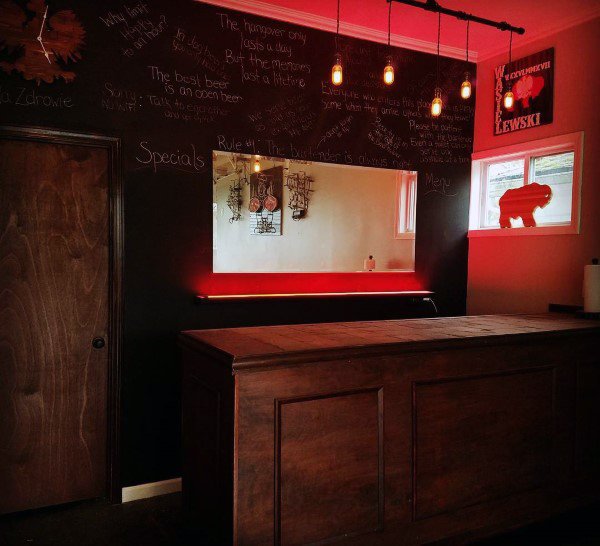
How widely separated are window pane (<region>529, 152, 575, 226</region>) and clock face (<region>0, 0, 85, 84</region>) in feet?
11.8

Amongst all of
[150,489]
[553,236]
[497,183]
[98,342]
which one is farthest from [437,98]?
[150,489]

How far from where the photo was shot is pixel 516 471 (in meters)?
2.92

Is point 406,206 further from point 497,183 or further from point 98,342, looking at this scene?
point 98,342

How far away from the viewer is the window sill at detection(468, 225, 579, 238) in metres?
4.13

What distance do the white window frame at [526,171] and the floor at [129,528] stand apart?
2.08 metres

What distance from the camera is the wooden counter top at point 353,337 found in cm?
227

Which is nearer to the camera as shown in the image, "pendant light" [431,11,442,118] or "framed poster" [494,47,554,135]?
"pendant light" [431,11,442,118]

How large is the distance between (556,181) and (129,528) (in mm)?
4005

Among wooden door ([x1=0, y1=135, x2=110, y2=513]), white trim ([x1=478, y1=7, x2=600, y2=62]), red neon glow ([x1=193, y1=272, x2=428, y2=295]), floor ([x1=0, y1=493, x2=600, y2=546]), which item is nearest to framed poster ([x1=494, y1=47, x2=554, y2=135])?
white trim ([x1=478, y1=7, x2=600, y2=62])

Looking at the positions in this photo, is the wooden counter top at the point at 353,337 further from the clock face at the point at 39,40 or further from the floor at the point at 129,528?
the clock face at the point at 39,40

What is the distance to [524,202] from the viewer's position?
4.43 meters

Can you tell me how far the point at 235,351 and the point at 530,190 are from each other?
3231 millimetres

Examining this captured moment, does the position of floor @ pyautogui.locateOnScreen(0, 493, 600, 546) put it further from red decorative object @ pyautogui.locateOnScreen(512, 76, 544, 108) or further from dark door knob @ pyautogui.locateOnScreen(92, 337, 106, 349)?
red decorative object @ pyautogui.locateOnScreen(512, 76, 544, 108)

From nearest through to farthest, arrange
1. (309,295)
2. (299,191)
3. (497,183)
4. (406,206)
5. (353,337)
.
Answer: (353,337)
(309,295)
(299,191)
(406,206)
(497,183)
